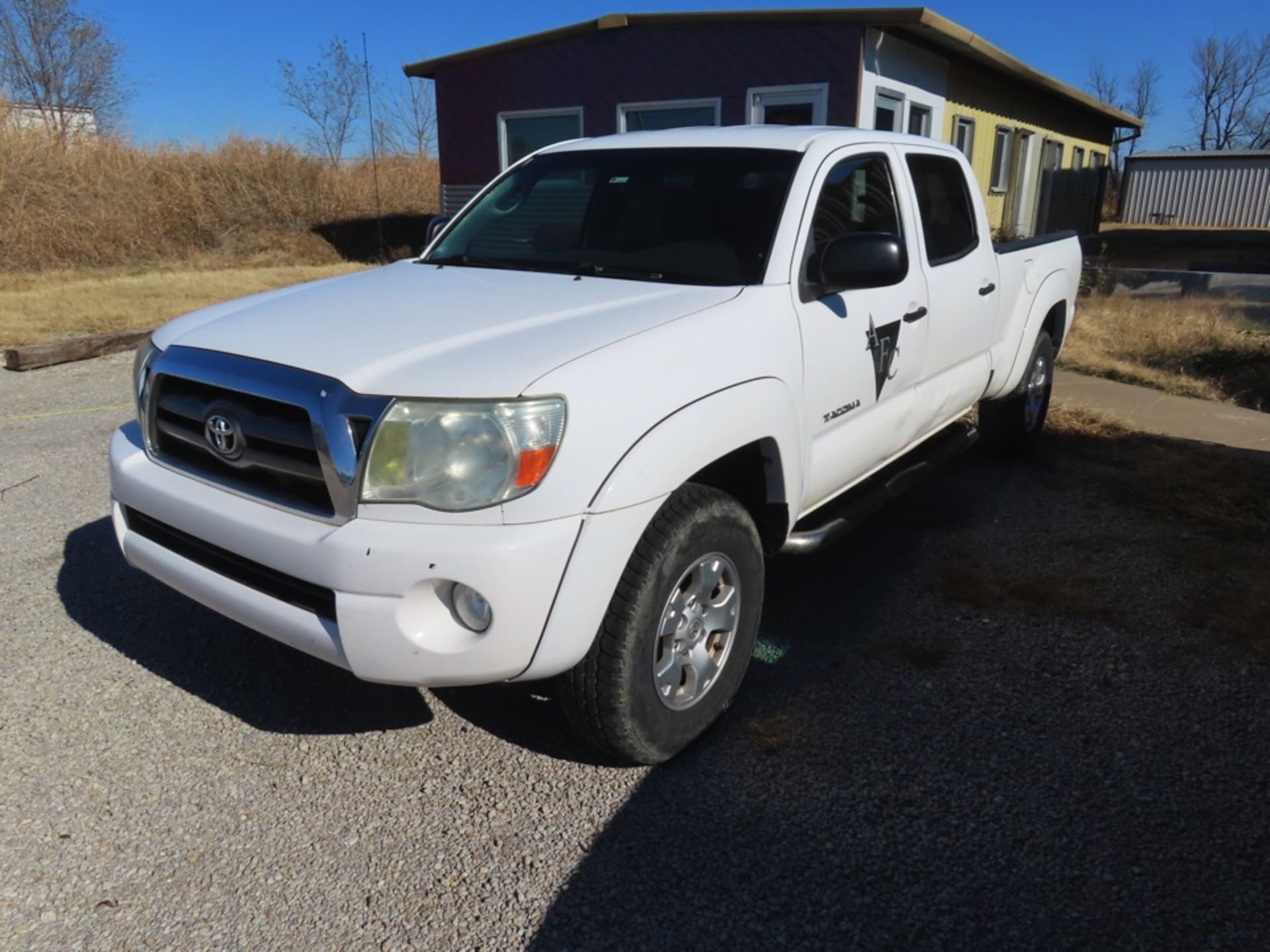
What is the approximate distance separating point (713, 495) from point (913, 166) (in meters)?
2.37

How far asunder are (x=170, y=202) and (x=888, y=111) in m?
13.2

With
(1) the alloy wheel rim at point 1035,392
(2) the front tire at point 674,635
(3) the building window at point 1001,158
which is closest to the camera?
(2) the front tire at point 674,635

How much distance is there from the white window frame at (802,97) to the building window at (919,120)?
2071 mm

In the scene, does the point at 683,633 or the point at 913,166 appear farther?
the point at 913,166

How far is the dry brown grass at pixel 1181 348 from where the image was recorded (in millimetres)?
8523

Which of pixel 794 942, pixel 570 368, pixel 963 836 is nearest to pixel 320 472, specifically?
pixel 570 368

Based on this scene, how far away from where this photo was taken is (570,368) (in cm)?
250

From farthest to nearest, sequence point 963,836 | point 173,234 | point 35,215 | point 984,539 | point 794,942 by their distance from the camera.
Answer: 1. point 173,234
2. point 35,215
3. point 984,539
4. point 963,836
5. point 794,942

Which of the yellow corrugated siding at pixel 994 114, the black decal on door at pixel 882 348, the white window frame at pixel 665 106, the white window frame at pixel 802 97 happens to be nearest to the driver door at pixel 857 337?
the black decal on door at pixel 882 348

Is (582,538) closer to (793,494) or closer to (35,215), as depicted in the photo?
Answer: (793,494)

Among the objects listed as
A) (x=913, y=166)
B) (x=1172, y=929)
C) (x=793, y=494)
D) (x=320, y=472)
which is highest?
(x=913, y=166)

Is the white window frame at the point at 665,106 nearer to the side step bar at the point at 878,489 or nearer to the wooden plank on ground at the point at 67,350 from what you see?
the wooden plank on ground at the point at 67,350

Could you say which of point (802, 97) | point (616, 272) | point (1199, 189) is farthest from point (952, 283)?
point (1199, 189)

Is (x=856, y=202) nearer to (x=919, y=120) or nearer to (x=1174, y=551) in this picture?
(x=1174, y=551)
